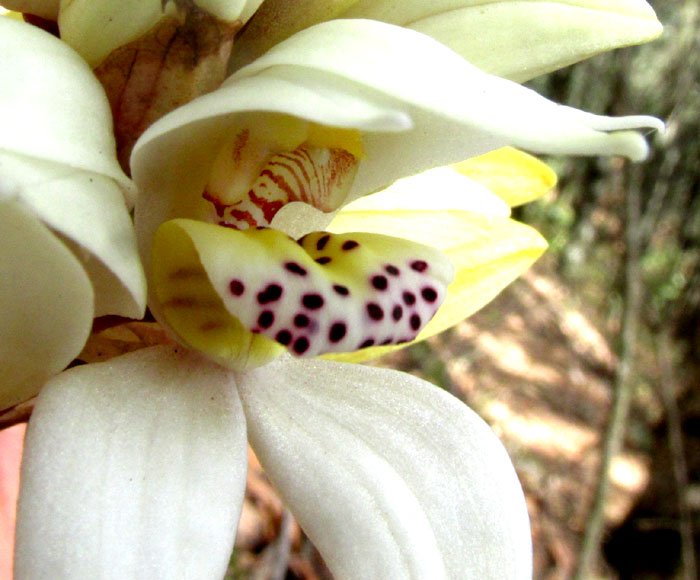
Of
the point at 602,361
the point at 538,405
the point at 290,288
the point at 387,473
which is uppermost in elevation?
the point at 290,288

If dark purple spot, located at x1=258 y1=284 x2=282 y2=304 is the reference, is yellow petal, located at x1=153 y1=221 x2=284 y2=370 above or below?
below

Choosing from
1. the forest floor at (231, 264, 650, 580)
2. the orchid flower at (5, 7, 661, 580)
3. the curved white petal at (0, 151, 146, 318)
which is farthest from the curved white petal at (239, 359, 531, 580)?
the forest floor at (231, 264, 650, 580)

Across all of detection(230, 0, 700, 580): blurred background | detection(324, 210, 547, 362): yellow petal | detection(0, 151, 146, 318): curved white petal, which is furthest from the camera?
detection(230, 0, 700, 580): blurred background

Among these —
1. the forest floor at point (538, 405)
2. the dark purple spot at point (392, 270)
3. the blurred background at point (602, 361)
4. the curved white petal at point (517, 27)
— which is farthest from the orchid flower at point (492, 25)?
the forest floor at point (538, 405)

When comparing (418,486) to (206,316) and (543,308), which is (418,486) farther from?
(543,308)

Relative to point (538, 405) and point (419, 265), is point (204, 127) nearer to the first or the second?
point (419, 265)

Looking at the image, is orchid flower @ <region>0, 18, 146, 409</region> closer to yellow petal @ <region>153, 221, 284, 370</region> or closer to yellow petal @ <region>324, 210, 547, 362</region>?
yellow petal @ <region>153, 221, 284, 370</region>

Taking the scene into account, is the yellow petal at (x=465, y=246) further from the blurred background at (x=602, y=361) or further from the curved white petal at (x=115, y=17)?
the blurred background at (x=602, y=361)

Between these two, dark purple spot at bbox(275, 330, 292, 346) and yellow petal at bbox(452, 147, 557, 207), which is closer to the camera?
dark purple spot at bbox(275, 330, 292, 346)

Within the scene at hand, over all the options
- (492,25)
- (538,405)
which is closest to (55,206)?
(492,25)
